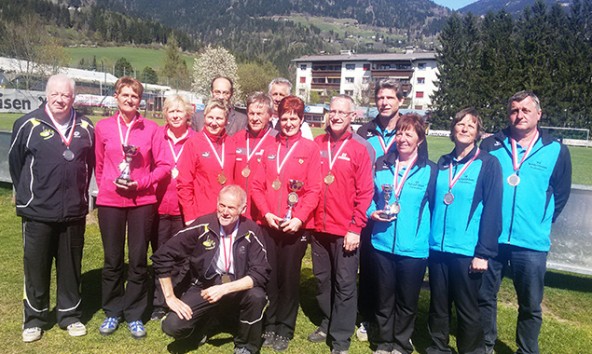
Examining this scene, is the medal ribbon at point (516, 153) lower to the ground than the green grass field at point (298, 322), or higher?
higher

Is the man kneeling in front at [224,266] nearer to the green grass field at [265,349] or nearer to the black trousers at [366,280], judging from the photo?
the green grass field at [265,349]

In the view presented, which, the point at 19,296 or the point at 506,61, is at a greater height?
the point at 506,61

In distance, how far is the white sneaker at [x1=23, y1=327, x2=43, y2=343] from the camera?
3664 mm

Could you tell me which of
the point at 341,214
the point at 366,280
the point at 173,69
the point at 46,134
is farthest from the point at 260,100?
the point at 173,69

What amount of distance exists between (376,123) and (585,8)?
6243cm

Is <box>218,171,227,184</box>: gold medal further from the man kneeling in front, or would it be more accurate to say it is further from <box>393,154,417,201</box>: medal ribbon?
<box>393,154,417,201</box>: medal ribbon

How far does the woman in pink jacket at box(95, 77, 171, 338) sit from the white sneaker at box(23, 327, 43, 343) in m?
0.48

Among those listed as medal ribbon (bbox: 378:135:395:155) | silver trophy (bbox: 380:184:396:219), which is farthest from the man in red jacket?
medal ribbon (bbox: 378:135:395:155)

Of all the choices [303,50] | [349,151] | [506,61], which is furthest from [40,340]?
[303,50]

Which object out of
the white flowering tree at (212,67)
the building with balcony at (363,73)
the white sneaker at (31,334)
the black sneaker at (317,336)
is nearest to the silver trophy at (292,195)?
the black sneaker at (317,336)

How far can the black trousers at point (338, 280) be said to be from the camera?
3818 mm

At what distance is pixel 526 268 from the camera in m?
3.57

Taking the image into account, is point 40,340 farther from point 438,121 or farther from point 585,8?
point 585,8

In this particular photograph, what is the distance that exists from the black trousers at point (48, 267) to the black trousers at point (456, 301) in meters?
3.04
